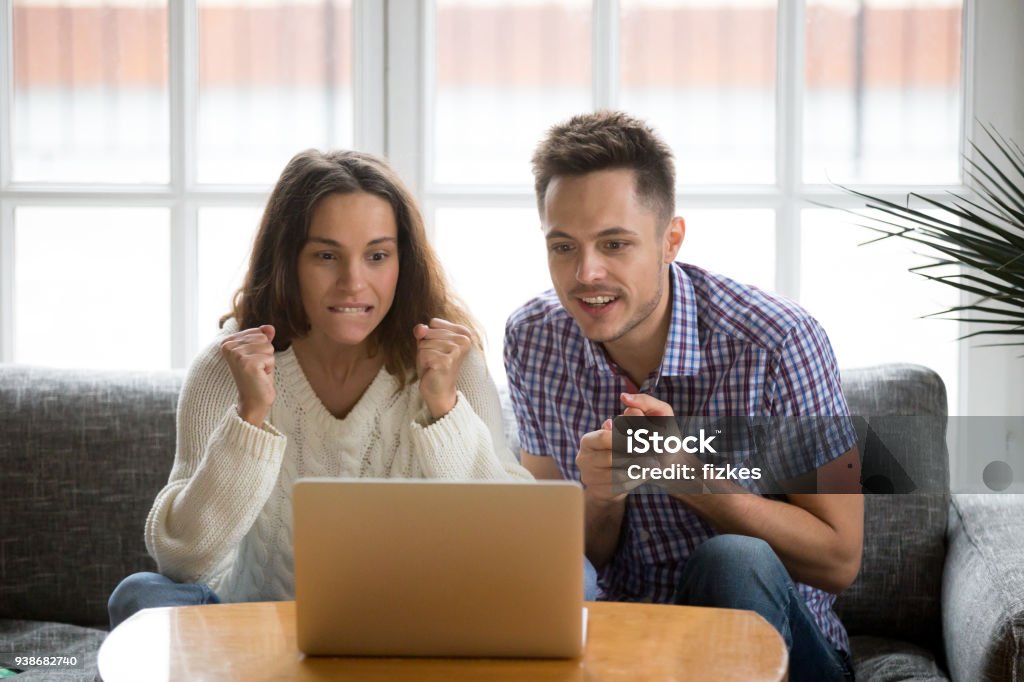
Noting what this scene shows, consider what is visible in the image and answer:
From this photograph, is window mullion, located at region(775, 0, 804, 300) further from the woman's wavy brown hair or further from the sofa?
the woman's wavy brown hair

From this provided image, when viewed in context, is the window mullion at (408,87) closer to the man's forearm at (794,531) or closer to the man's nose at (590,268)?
the man's nose at (590,268)

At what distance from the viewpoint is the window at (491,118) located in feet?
8.78

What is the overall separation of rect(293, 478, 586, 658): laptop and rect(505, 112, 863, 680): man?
1.94 ft

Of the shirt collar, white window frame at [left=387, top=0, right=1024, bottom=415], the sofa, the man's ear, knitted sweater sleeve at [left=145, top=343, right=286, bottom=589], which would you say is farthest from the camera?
white window frame at [left=387, top=0, right=1024, bottom=415]

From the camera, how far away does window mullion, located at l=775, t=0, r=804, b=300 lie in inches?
104

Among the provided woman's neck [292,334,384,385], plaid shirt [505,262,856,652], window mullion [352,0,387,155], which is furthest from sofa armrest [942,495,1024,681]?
window mullion [352,0,387,155]

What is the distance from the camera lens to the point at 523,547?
1.15m

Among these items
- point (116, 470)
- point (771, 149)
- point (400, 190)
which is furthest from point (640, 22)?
point (116, 470)

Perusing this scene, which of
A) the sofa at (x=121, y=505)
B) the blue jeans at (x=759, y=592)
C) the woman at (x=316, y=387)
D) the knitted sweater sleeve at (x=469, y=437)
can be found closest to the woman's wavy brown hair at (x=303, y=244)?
the woman at (x=316, y=387)

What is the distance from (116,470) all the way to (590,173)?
1130 millimetres

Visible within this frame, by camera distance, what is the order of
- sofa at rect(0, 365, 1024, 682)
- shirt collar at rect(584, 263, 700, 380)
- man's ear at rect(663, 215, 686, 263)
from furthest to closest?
sofa at rect(0, 365, 1024, 682)
man's ear at rect(663, 215, 686, 263)
shirt collar at rect(584, 263, 700, 380)

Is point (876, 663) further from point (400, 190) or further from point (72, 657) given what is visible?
point (72, 657)

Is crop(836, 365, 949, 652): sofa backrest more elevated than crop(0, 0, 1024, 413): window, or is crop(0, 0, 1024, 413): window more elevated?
crop(0, 0, 1024, 413): window

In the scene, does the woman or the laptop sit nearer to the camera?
the laptop
